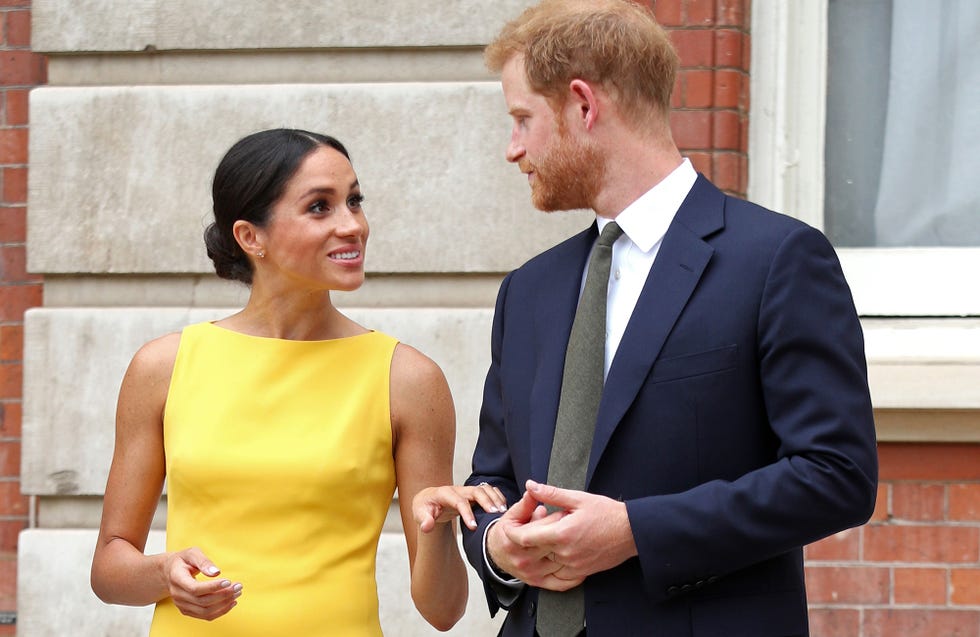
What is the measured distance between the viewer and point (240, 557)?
2639mm

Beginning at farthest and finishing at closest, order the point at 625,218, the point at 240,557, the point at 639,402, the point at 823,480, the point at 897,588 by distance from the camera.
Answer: the point at 897,588
the point at 240,557
the point at 625,218
the point at 639,402
the point at 823,480

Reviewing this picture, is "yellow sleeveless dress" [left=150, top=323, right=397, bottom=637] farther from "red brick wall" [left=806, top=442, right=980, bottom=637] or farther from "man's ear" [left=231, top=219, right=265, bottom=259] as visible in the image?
"red brick wall" [left=806, top=442, right=980, bottom=637]

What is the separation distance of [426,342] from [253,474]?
130 cm

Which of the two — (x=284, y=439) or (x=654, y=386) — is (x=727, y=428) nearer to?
(x=654, y=386)

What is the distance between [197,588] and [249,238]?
78 cm

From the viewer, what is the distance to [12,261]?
423 cm

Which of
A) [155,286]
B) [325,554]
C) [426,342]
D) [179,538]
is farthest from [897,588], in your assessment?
[155,286]

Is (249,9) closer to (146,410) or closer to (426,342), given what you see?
(426,342)

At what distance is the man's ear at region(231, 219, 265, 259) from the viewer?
2770 millimetres

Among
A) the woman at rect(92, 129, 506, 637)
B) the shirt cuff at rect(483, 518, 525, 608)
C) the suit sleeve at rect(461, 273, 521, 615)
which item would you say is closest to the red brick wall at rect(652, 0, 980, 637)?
the woman at rect(92, 129, 506, 637)

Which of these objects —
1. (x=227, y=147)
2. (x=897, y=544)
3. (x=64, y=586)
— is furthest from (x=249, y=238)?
(x=897, y=544)

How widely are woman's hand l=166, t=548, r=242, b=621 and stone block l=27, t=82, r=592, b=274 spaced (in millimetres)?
1592

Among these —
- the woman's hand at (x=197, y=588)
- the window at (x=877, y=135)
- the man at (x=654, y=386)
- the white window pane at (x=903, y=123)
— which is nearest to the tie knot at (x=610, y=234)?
the man at (x=654, y=386)

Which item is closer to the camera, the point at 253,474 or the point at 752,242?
the point at 752,242
